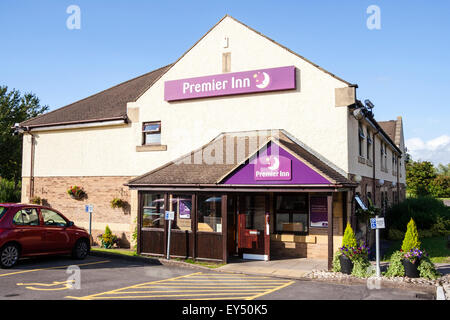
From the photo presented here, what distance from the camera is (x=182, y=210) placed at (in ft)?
51.2

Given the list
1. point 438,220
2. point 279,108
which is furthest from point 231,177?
point 438,220

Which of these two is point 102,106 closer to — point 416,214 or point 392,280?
point 392,280

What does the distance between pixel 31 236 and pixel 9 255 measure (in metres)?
0.83

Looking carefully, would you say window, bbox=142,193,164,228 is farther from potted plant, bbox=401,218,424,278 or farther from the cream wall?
potted plant, bbox=401,218,424,278

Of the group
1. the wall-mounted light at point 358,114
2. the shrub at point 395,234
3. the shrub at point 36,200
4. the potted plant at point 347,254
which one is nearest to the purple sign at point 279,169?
the potted plant at point 347,254

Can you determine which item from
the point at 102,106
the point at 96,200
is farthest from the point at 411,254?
the point at 102,106

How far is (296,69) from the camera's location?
616 inches

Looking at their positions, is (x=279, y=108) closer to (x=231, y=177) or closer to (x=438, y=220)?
(x=231, y=177)

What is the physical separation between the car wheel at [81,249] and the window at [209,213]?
4.15 m

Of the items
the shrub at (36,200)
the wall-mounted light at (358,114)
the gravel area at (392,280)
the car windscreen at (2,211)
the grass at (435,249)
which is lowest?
the grass at (435,249)

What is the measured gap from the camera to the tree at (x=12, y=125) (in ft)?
124

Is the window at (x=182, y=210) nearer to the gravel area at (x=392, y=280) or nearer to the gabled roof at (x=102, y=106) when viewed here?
the gravel area at (x=392, y=280)
